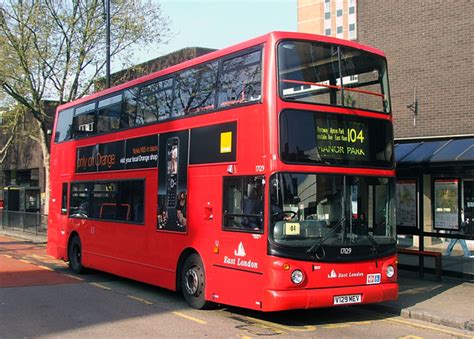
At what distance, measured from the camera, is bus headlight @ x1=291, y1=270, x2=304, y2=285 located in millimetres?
6984

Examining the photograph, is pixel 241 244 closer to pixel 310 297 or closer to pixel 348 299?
pixel 310 297

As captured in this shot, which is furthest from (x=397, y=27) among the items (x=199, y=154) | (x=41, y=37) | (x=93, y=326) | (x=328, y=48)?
(x=41, y=37)

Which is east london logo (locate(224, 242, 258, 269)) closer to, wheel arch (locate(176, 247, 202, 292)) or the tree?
wheel arch (locate(176, 247, 202, 292))

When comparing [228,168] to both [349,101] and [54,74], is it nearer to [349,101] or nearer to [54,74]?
[349,101]

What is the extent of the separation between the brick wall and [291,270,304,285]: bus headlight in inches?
300

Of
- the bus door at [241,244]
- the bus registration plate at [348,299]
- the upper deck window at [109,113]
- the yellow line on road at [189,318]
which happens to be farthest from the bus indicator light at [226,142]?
the upper deck window at [109,113]

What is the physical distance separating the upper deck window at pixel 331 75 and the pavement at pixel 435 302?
3.27 meters

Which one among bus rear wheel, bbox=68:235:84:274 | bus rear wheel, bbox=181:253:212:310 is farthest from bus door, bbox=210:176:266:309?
bus rear wheel, bbox=68:235:84:274

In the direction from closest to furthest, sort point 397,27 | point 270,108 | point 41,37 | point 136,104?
point 270,108 → point 136,104 → point 397,27 → point 41,37

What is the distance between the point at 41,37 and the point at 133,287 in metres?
13.3

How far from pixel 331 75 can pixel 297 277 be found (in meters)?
3.09

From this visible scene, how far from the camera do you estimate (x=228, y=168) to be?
7.96 meters

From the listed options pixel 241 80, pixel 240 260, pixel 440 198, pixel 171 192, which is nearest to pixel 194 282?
pixel 240 260

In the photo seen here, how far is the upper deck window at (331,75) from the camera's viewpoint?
7.45 metres
